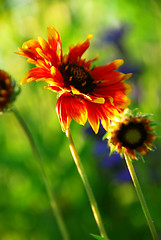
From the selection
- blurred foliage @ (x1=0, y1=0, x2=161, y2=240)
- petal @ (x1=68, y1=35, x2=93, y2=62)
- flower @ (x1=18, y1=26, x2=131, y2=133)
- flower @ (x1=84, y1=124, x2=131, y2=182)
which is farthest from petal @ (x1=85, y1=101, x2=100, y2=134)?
flower @ (x1=84, y1=124, x2=131, y2=182)

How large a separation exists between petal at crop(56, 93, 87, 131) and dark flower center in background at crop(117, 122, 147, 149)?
0.24ft

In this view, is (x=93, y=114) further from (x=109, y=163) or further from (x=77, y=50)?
(x=109, y=163)

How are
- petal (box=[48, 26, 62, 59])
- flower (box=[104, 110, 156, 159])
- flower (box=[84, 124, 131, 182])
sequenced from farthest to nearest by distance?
flower (box=[84, 124, 131, 182])
petal (box=[48, 26, 62, 59])
flower (box=[104, 110, 156, 159])

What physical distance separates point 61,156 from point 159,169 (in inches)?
15.9

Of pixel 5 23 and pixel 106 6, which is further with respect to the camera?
pixel 106 6

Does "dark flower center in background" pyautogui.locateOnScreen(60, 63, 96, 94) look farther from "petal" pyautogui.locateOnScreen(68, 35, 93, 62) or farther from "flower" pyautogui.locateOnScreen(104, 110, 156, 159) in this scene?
"flower" pyautogui.locateOnScreen(104, 110, 156, 159)

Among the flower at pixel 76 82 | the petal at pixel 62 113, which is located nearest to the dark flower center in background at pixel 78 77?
the flower at pixel 76 82

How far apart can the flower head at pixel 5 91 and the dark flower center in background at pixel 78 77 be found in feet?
0.43

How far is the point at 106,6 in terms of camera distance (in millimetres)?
2000

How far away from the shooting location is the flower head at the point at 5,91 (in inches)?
→ 23.1

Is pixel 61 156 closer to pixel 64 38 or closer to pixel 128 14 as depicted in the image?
pixel 64 38

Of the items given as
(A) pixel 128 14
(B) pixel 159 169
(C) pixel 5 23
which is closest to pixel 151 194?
(B) pixel 159 169

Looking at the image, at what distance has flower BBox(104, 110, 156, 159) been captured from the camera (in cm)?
56

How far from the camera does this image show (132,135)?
22.1 inches
